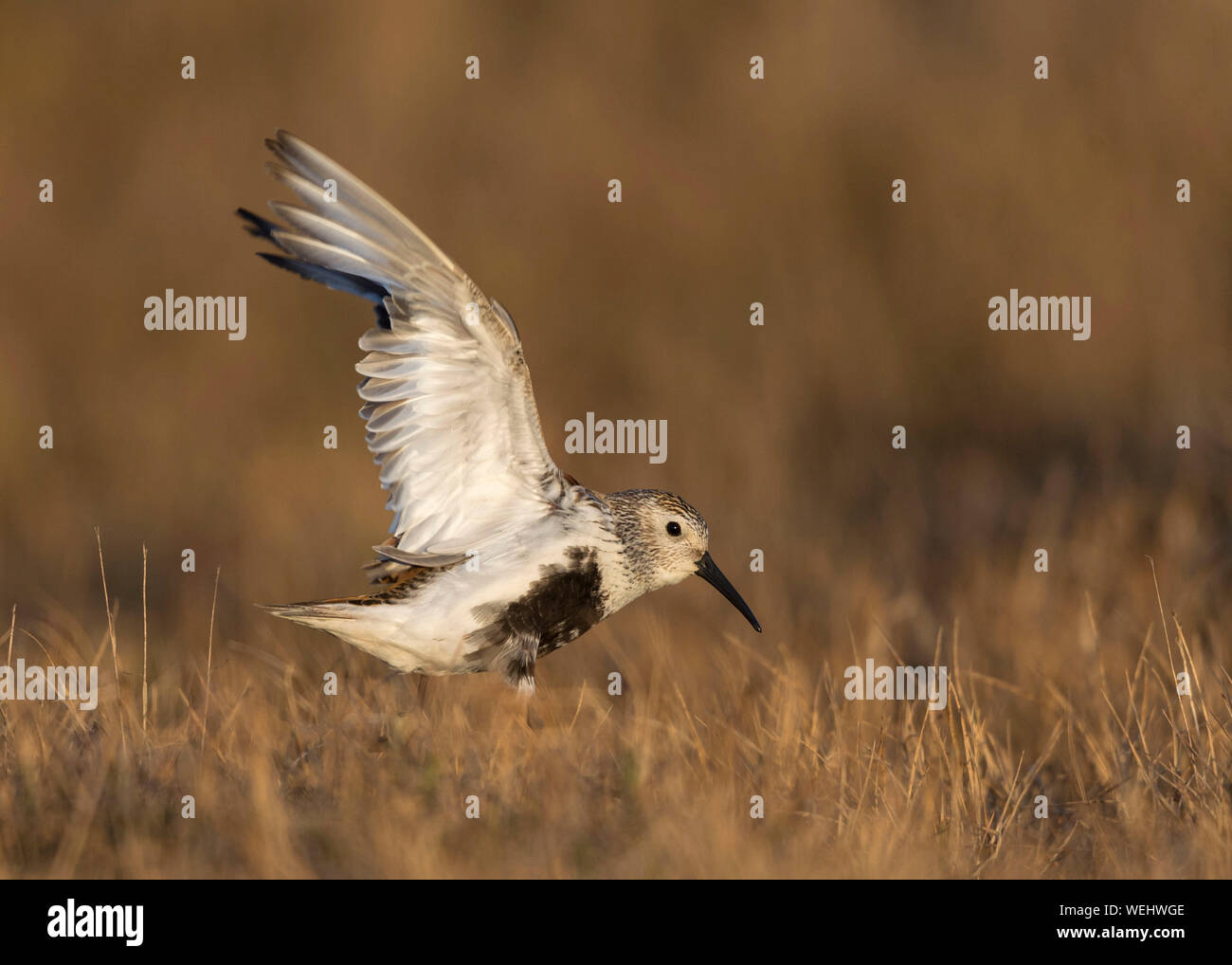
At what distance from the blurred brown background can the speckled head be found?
486 cm

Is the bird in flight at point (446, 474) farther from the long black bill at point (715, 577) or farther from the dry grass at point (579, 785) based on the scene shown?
the long black bill at point (715, 577)

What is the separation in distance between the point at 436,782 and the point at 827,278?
30.8ft

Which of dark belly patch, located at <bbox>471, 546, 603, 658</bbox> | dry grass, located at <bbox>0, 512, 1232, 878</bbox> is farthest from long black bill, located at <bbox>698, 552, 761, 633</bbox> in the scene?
dark belly patch, located at <bbox>471, 546, 603, 658</bbox>

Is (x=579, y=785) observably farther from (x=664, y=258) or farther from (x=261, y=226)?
(x=664, y=258)

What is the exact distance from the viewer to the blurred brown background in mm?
11789

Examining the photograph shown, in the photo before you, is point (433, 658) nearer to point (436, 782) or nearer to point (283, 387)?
point (436, 782)

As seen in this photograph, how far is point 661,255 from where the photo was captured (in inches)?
520

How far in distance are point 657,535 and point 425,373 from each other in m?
1.13

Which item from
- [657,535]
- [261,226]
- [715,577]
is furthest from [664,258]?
[261,226]

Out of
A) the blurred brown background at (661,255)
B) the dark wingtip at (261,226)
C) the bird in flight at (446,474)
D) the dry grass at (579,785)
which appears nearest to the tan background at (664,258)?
the blurred brown background at (661,255)

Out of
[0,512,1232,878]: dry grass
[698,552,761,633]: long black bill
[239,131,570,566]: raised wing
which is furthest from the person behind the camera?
[698,552,761,633]: long black bill

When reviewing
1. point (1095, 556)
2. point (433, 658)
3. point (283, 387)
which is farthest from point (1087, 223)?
point (433, 658)

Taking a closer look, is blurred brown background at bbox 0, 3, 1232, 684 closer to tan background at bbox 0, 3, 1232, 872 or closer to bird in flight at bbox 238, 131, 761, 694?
tan background at bbox 0, 3, 1232, 872

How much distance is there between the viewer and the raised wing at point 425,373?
16.9 ft
